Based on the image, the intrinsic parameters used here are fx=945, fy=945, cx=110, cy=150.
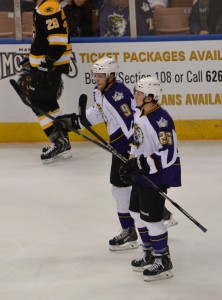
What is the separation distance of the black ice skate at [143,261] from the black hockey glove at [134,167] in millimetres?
465

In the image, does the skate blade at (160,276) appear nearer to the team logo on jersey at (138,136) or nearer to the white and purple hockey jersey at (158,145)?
the white and purple hockey jersey at (158,145)

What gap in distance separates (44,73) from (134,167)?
307cm

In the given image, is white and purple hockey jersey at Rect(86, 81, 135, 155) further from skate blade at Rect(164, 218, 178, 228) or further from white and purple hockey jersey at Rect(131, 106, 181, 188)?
skate blade at Rect(164, 218, 178, 228)

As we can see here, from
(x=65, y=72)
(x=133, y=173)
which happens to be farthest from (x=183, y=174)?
(x=133, y=173)

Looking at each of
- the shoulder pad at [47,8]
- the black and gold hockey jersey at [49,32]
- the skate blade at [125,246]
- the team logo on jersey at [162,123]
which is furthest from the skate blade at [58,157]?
the team logo on jersey at [162,123]

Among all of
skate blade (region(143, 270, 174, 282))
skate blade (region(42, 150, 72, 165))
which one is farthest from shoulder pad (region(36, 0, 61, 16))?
skate blade (region(143, 270, 174, 282))

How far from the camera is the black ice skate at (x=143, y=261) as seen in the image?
207 inches

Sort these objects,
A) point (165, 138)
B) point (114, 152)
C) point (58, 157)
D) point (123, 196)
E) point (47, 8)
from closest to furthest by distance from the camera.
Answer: point (165, 138) < point (114, 152) < point (123, 196) < point (47, 8) < point (58, 157)

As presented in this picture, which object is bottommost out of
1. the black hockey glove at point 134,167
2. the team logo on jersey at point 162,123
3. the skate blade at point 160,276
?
the skate blade at point 160,276

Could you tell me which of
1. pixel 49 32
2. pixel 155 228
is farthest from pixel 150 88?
pixel 49 32

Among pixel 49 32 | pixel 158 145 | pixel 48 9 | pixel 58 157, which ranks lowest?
pixel 58 157

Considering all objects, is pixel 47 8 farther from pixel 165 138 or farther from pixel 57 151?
pixel 165 138

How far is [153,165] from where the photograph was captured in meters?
5.02

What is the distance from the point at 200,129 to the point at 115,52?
1.03 meters
